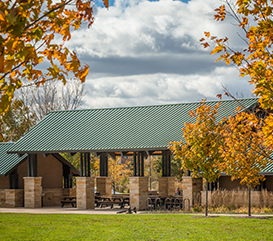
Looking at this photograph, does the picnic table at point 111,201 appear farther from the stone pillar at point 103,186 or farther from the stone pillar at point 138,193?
the stone pillar at point 103,186

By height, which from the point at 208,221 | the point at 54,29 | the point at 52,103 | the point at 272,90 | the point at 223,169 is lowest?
the point at 208,221

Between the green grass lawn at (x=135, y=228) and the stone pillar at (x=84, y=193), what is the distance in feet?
20.1

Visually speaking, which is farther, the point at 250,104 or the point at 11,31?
the point at 250,104

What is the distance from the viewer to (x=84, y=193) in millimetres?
24141

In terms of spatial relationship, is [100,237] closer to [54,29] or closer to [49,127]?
[54,29]

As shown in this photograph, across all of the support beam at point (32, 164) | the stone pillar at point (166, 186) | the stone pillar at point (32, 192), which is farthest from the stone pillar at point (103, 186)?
the support beam at point (32, 164)

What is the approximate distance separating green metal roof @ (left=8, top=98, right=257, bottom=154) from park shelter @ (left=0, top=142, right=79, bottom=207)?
4.61ft

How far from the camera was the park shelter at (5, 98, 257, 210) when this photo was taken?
2336 cm

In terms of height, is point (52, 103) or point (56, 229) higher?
point (52, 103)

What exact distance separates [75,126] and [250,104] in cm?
1094

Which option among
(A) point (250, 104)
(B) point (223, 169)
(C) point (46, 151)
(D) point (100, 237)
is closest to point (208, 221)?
(B) point (223, 169)

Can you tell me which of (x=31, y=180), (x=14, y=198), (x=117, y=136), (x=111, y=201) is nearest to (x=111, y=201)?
(x=111, y=201)

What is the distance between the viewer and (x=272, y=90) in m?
6.63

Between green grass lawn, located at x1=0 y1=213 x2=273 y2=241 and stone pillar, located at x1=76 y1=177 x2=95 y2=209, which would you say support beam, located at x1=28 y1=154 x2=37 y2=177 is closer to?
stone pillar, located at x1=76 y1=177 x2=95 y2=209
